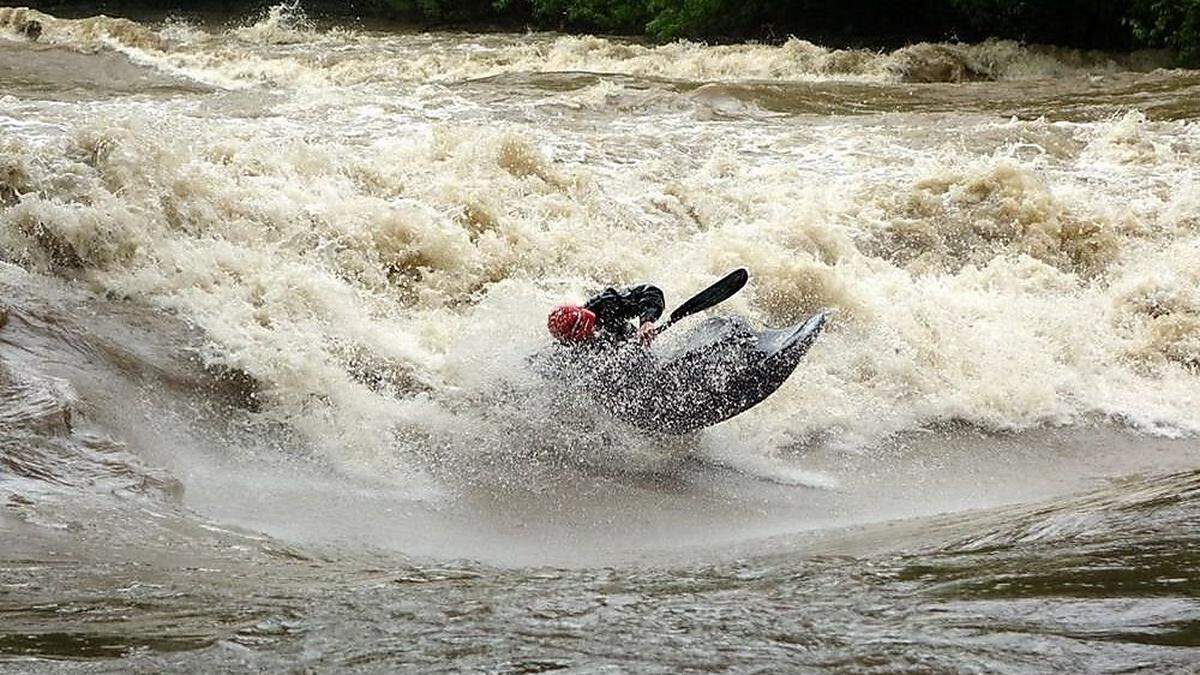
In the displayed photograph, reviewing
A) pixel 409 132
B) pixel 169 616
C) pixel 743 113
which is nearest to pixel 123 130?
pixel 409 132

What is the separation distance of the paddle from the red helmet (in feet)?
1.43

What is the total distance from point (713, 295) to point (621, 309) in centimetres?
48

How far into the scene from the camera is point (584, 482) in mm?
6141

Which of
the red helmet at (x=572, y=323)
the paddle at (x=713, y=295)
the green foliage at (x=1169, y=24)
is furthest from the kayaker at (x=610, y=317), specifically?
the green foliage at (x=1169, y=24)

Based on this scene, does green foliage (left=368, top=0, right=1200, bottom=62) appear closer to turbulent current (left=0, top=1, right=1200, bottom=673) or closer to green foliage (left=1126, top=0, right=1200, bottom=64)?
green foliage (left=1126, top=0, right=1200, bottom=64)

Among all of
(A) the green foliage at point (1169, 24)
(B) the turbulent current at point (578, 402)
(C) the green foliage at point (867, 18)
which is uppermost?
(C) the green foliage at point (867, 18)

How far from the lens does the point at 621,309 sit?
6.62 meters

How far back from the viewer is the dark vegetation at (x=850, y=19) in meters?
17.6

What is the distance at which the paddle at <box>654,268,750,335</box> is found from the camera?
6.70 m

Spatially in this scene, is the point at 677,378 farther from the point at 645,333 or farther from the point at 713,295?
the point at 713,295

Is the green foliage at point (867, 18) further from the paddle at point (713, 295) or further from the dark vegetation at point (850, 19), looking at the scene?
the paddle at point (713, 295)

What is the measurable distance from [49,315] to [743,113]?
8.20 meters

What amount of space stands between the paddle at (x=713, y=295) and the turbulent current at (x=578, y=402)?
59 cm

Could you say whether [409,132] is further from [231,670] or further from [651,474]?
[231,670]
